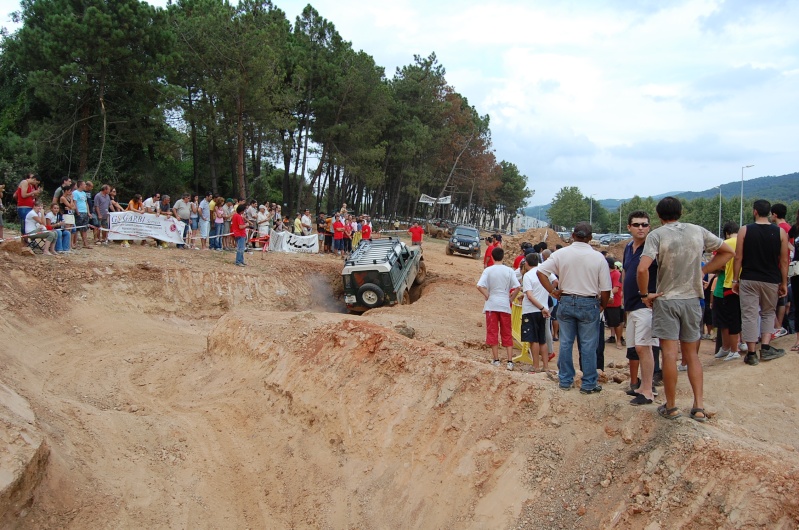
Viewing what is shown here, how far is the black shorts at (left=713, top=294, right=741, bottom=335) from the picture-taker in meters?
7.77

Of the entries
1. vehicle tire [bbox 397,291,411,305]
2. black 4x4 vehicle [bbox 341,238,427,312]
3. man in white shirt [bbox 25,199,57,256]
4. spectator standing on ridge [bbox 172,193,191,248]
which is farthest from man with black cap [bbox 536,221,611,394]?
spectator standing on ridge [bbox 172,193,191,248]

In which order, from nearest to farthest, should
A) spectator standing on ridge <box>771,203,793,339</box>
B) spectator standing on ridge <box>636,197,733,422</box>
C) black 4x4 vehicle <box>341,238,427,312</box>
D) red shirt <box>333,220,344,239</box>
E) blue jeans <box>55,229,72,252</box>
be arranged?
spectator standing on ridge <box>636,197,733,422</box>, spectator standing on ridge <box>771,203,793,339</box>, blue jeans <box>55,229,72,252</box>, black 4x4 vehicle <box>341,238,427,312</box>, red shirt <box>333,220,344,239</box>

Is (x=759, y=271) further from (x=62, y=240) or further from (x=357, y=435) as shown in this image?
(x=62, y=240)

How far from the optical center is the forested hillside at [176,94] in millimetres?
22703

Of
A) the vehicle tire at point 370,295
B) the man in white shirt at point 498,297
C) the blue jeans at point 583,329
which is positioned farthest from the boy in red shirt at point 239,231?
the blue jeans at point 583,329

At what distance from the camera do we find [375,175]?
35.2 metres

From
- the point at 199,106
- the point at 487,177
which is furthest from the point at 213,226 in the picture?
the point at 487,177

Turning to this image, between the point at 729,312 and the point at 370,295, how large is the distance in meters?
8.81

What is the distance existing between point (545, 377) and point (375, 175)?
29.5 metres

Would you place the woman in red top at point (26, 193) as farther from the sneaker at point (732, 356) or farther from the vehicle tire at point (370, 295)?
the sneaker at point (732, 356)

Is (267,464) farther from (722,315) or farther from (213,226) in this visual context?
(213,226)

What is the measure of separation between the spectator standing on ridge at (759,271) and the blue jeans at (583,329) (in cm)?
255

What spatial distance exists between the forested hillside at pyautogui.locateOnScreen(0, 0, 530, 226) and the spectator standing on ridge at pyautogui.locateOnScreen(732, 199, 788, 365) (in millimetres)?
21120

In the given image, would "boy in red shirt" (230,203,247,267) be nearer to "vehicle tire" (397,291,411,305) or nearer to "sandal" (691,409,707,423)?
"vehicle tire" (397,291,411,305)
